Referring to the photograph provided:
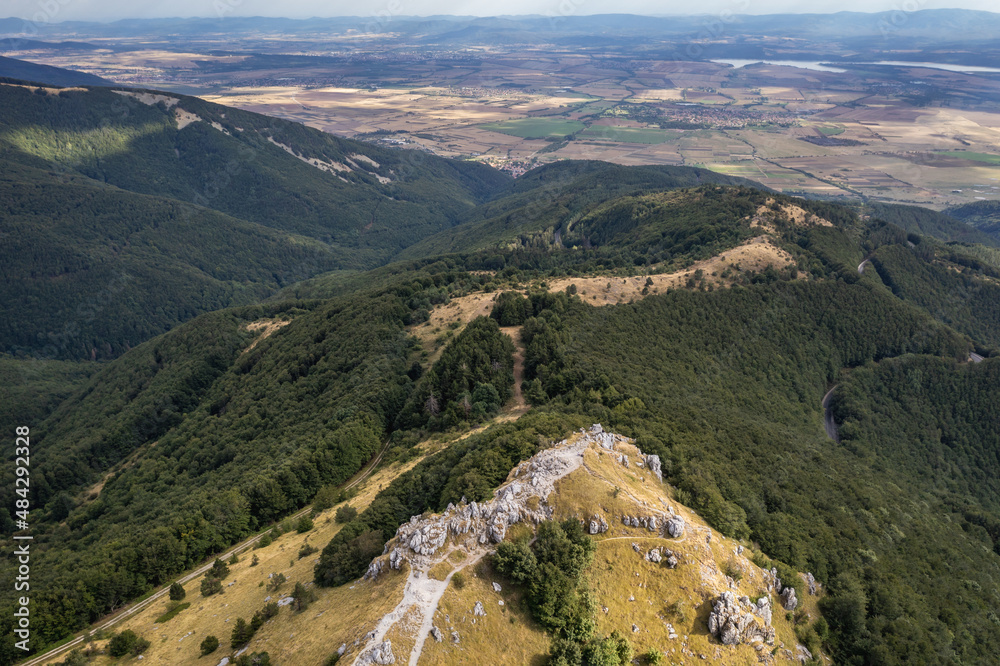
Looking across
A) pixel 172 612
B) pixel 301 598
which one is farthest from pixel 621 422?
pixel 172 612

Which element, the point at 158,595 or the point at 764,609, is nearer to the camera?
the point at 764,609

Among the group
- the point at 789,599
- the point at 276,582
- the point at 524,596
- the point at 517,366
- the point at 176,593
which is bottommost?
the point at 176,593

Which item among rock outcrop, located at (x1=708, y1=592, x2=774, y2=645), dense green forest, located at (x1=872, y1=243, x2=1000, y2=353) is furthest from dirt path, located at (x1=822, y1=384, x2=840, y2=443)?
rock outcrop, located at (x1=708, y1=592, x2=774, y2=645)

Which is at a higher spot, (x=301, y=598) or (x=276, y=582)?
(x=301, y=598)

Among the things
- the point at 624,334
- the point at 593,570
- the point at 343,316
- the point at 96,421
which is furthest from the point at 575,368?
the point at 96,421

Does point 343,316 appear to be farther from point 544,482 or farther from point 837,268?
point 837,268

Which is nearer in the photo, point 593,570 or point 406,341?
point 593,570

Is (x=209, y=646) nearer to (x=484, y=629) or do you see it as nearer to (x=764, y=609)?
(x=484, y=629)

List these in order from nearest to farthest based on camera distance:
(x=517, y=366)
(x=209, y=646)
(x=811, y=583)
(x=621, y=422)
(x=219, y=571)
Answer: (x=209, y=646)
(x=811, y=583)
(x=219, y=571)
(x=621, y=422)
(x=517, y=366)
